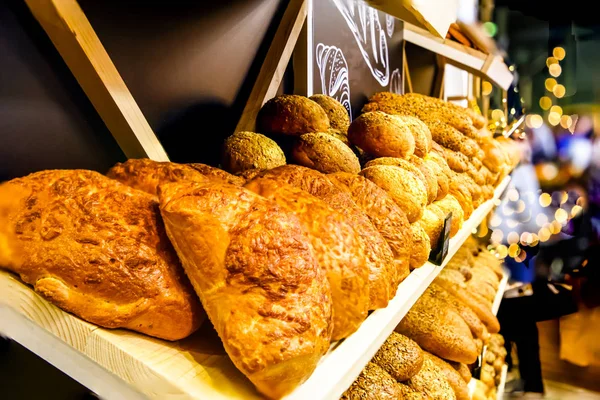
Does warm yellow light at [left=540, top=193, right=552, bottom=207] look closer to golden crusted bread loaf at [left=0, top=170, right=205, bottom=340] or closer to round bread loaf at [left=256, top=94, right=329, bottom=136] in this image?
round bread loaf at [left=256, top=94, right=329, bottom=136]

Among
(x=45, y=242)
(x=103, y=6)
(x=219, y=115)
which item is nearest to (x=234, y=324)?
(x=45, y=242)

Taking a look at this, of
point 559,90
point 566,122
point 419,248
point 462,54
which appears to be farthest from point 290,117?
point 559,90

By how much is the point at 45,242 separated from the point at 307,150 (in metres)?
0.84

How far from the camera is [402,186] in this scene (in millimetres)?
1411

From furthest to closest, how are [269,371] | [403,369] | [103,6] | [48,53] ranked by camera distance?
[403,369] < [103,6] < [48,53] < [269,371]

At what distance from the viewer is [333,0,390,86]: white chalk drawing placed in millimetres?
2490

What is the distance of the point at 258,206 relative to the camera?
2.59 ft

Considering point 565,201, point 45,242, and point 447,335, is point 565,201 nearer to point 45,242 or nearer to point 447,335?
point 447,335

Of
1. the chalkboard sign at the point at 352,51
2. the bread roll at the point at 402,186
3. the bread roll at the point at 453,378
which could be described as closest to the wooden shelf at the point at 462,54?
the chalkboard sign at the point at 352,51

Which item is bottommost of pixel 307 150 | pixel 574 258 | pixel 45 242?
pixel 574 258

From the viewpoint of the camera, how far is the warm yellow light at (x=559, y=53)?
816cm

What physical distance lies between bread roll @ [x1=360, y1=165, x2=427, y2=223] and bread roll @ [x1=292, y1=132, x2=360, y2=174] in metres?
0.07

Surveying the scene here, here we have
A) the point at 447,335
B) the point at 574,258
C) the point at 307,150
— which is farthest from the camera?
the point at 574,258

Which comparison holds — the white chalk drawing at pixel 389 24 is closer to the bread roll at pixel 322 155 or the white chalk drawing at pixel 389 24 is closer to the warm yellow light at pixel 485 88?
the bread roll at pixel 322 155
